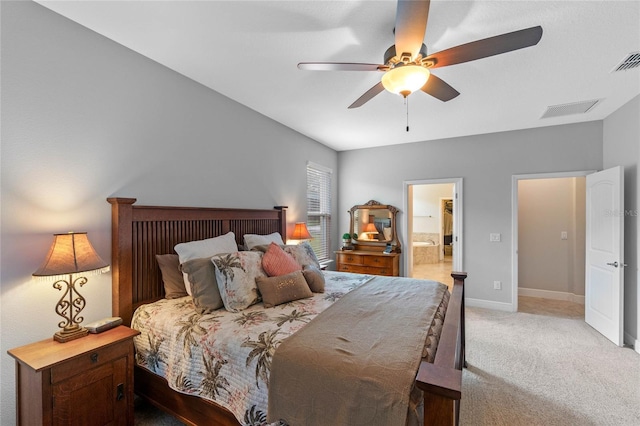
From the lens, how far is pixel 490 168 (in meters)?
4.40

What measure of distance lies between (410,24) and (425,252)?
733cm

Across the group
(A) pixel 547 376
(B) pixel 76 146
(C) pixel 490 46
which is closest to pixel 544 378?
(A) pixel 547 376

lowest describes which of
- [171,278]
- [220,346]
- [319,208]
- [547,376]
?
[547,376]

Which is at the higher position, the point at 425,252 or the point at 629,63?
the point at 629,63

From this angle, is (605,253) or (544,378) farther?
(605,253)

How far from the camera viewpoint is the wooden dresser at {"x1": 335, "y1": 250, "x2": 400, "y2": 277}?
471cm

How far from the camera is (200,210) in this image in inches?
106

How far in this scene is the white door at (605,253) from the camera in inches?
122

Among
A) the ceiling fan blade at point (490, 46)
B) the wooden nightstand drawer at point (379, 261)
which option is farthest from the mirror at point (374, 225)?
the ceiling fan blade at point (490, 46)

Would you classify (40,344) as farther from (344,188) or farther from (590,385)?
(344,188)

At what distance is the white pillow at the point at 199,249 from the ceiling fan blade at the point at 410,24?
204 cm

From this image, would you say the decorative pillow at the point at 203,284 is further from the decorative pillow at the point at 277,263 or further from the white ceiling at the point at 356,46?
the white ceiling at the point at 356,46

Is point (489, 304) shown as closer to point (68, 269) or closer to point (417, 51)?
point (417, 51)

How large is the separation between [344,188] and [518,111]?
3.02 meters
